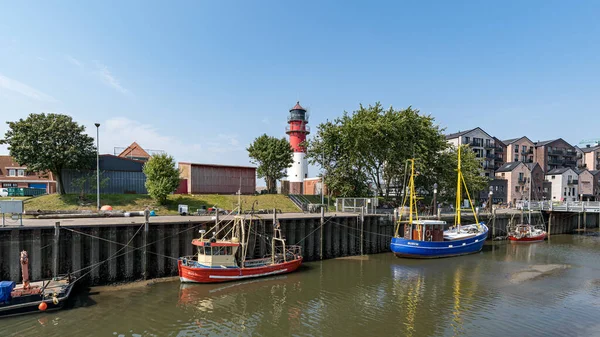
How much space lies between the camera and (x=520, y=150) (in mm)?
93625

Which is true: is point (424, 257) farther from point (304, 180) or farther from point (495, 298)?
point (304, 180)

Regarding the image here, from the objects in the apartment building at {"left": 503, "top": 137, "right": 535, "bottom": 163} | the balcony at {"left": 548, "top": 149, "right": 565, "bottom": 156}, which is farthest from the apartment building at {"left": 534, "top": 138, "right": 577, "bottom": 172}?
the apartment building at {"left": 503, "top": 137, "right": 535, "bottom": 163}

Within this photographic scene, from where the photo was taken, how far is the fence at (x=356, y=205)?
136 feet

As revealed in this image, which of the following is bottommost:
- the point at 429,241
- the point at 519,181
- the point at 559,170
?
the point at 429,241

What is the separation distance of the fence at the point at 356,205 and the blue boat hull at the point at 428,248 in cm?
748

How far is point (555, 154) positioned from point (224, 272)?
106m

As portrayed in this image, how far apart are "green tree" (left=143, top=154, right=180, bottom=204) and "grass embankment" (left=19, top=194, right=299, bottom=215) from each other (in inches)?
52.9

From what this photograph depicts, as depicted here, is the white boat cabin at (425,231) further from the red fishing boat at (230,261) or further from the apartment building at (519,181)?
the apartment building at (519,181)

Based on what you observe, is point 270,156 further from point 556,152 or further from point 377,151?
point 556,152

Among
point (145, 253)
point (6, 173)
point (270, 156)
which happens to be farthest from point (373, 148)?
point (6, 173)

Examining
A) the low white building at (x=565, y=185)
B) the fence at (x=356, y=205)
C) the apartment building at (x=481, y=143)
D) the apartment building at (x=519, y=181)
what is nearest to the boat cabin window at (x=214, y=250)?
the fence at (x=356, y=205)

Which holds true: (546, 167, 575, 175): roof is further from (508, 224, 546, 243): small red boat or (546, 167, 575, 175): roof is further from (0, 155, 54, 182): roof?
(0, 155, 54, 182): roof

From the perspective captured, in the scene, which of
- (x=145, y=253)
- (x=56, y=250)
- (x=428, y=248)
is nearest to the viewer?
(x=56, y=250)

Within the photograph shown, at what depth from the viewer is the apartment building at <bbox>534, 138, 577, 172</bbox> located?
94625 millimetres
